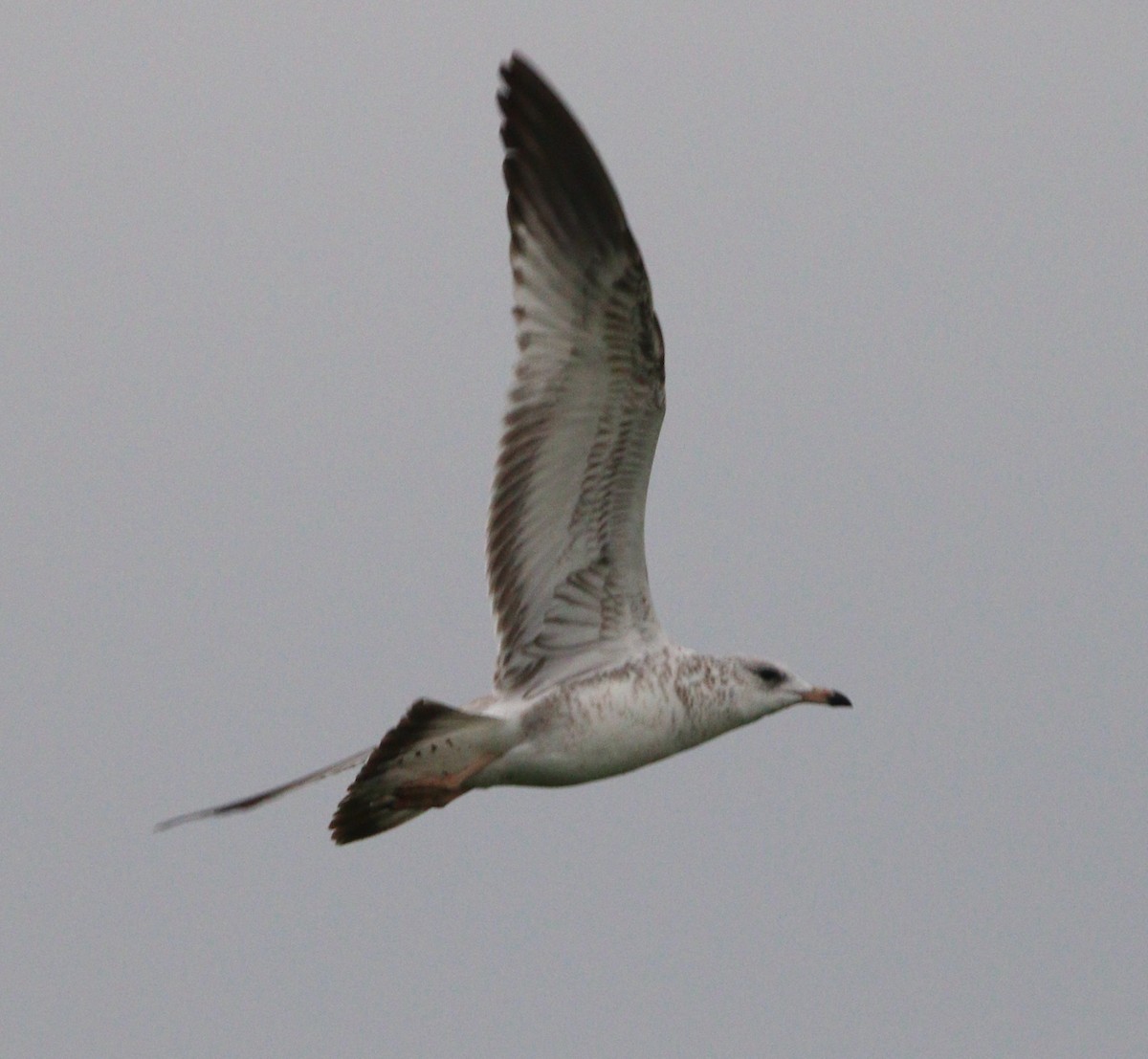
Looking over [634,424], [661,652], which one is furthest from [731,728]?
[634,424]

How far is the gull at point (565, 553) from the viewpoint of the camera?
48.9 ft

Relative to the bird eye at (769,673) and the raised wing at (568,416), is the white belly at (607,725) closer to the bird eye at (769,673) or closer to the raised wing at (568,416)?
the raised wing at (568,416)

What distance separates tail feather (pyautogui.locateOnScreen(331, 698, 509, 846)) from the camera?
14.7m

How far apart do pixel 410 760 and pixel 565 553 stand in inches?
49.5

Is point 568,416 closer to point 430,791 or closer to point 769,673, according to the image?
point 769,673

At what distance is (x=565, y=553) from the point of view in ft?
50.7

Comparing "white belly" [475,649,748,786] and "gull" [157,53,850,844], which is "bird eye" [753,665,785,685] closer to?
"gull" [157,53,850,844]

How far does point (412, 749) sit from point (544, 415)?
5.17 ft

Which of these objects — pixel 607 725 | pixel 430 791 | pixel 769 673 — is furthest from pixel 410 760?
pixel 769 673

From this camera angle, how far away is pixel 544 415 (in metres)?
15.1

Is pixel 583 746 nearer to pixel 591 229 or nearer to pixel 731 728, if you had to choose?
pixel 731 728

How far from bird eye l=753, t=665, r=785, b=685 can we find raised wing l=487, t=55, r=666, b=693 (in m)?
0.51

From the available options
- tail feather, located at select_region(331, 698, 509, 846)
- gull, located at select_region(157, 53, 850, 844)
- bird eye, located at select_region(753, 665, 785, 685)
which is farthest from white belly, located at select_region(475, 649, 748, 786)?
bird eye, located at select_region(753, 665, 785, 685)

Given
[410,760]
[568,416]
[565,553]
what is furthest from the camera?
[565,553]
